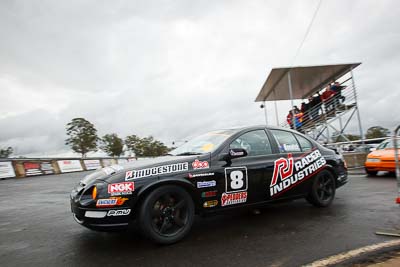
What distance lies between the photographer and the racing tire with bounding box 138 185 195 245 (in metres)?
3.05

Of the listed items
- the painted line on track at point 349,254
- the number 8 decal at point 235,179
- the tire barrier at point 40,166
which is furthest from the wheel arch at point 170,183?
the tire barrier at point 40,166

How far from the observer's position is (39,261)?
2.87m

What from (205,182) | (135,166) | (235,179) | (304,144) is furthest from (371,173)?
(135,166)

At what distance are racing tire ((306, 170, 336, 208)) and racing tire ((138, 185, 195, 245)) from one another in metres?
2.41

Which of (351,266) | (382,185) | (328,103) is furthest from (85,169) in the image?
(351,266)

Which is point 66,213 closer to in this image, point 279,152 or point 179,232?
point 179,232

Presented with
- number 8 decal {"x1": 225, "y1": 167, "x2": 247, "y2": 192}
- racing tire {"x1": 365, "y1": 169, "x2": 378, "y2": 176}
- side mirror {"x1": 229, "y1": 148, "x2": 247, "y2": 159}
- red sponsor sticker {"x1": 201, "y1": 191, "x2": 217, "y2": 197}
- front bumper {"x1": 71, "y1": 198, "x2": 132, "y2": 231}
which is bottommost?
racing tire {"x1": 365, "y1": 169, "x2": 378, "y2": 176}

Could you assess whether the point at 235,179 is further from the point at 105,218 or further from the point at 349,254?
the point at 105,218

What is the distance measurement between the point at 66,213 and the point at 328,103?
584 inches

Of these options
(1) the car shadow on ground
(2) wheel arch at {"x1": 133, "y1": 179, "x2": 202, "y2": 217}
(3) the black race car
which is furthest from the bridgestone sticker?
(1) the car shadow on ground

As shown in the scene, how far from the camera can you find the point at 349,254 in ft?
8.88

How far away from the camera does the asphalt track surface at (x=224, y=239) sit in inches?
110

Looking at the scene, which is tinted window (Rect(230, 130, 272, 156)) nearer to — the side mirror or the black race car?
the black race car

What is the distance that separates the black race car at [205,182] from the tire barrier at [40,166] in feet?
37.2
